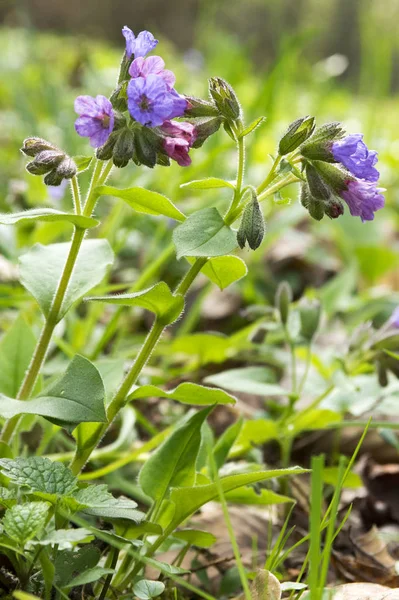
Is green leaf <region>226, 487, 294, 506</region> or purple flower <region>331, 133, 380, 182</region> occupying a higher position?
purple flower <region>331, 133, 380, 182</region>

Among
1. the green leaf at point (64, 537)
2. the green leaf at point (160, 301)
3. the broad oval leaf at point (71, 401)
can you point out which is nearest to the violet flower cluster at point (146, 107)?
the green leaf at point (160, 301)

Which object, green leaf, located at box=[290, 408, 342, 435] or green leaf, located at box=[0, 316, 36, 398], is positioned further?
green leaf, located at box=[290, 408, 342, 435]

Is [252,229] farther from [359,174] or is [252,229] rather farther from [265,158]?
[265,158]

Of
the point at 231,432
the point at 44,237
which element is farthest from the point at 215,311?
the point at 231,432

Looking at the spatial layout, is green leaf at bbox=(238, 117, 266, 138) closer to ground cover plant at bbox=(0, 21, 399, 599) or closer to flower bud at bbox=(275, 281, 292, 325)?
ground cover plant at bbox=(0, 21, 399, 599)

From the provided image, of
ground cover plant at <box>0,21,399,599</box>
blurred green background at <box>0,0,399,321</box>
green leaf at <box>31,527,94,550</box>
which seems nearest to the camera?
green leaf at <box>31,527,94,550</box>

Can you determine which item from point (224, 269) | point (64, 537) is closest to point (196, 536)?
point (64, 537)

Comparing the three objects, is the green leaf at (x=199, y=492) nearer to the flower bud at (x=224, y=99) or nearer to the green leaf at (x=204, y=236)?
the green leaf at (x=204, y=236)

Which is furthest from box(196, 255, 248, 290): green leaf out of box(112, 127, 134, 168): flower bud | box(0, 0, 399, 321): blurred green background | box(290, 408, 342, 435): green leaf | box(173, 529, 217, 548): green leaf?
box(0, 0, 399, 321): blurred green background
